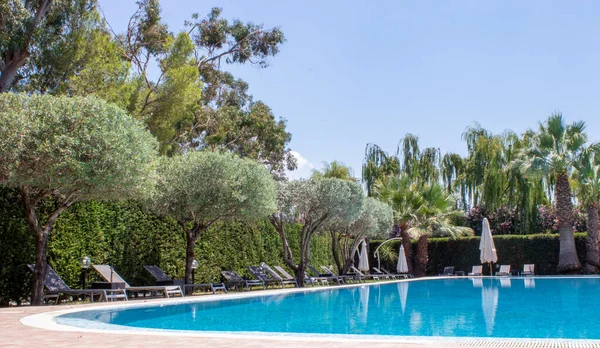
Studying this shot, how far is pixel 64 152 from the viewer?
35.3 feet

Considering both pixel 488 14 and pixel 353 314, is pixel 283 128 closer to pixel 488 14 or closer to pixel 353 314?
pixel 488 14

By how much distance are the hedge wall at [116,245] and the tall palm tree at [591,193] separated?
50.9 ft

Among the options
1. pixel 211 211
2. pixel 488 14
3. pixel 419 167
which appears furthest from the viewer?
pixel 419 167

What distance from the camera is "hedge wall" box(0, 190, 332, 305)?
12781 mm

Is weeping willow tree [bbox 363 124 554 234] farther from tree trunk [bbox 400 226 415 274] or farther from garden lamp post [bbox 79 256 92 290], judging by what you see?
garden lamp post [bbox 79 256 92 290]

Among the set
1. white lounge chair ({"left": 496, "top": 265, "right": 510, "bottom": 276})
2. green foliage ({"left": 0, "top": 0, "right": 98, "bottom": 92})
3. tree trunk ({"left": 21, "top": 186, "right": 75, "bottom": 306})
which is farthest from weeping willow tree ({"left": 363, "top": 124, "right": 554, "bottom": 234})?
tree trunk ({"left": 21, "top": 186, "right": 75, "bottom": 306})

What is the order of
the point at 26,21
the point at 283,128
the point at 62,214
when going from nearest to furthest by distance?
the point at 62,214 → the point at 26,21 → the point at 283,128

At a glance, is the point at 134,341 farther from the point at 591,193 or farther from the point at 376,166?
the point at 376,166

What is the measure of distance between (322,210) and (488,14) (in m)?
8.53

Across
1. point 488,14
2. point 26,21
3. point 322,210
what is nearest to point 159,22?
point 26,21

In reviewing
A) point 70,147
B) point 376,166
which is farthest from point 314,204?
point 376,166

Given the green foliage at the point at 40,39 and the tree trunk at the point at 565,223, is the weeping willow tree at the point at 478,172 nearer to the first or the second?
the tree trunk at the point at 565,223

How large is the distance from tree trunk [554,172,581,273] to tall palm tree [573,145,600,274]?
1.98ft

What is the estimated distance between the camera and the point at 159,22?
960 inches
